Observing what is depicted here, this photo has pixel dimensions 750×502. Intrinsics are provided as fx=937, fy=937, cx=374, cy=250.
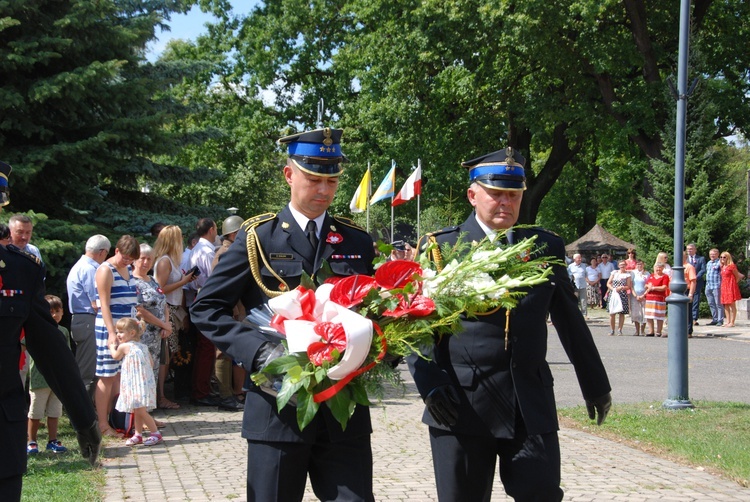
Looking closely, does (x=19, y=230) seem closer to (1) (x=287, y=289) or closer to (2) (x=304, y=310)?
(1) (x=287, y=289)

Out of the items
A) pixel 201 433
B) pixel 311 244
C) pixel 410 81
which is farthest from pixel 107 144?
pixel 410 81

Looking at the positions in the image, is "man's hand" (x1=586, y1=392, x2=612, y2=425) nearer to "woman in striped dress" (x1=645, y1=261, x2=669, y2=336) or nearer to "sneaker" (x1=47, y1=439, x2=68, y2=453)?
"sneaker" (x1=47, y1=439, x2=68, y2=453)

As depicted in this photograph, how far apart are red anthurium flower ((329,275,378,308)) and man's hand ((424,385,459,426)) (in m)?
0.78

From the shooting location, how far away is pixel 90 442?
13.5ft

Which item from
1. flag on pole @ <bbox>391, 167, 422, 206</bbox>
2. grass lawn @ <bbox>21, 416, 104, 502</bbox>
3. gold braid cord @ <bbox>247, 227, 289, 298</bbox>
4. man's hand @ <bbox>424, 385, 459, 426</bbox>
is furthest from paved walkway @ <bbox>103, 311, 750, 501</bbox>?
flag on pole @ <bbox>391, 167, 422, 206</bbox>

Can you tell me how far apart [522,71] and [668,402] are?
74.7 ft

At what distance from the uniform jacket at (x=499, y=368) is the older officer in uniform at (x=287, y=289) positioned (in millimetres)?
511

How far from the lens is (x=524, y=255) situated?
4.08 metres

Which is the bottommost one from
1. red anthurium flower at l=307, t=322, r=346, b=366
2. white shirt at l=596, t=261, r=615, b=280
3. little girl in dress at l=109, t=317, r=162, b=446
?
little girl in dress at l=109, t=317, r=162, b=446

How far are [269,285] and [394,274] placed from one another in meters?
0.69

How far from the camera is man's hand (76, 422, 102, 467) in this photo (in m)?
4.09

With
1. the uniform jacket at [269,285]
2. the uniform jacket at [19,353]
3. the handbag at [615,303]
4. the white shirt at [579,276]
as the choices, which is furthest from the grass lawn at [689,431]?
the white shirt at [579,276]

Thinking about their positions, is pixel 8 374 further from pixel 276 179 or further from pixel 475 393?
pixel 276 179

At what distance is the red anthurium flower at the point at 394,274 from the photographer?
358 centimetres
